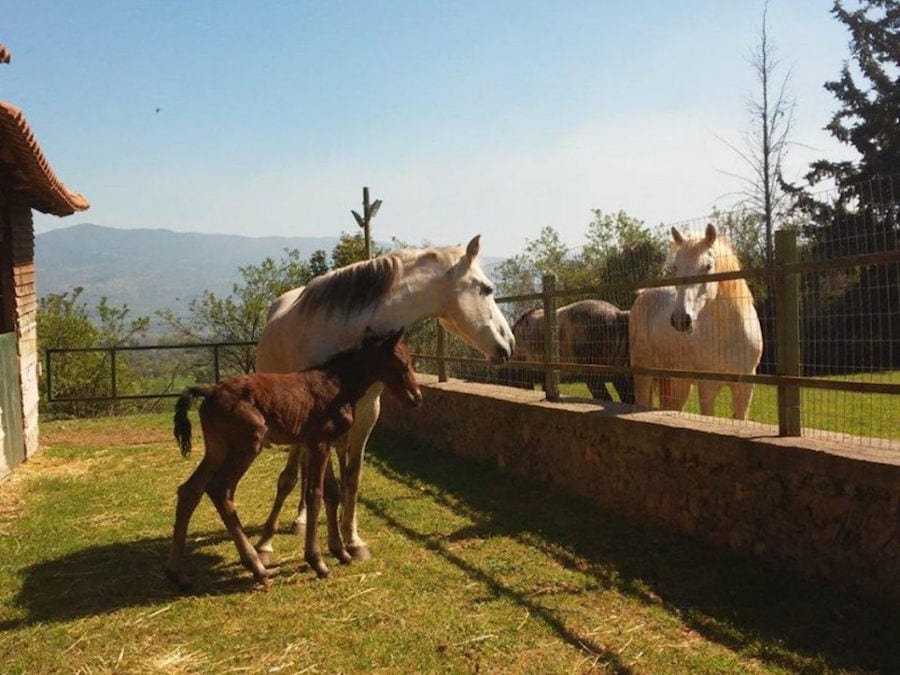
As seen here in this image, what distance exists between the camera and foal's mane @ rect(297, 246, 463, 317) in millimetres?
4902

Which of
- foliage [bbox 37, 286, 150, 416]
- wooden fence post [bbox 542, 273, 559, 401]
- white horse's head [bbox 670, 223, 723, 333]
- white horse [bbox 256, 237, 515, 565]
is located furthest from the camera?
foliage [bbox 37, 286, 150, 416]

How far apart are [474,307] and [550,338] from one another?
1827 millimetres

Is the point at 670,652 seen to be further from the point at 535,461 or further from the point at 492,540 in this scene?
the point at 535,461

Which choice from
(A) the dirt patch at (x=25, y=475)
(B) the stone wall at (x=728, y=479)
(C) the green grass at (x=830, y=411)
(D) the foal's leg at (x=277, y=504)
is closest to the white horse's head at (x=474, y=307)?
(B) the stone wall at (x=728, y=479)

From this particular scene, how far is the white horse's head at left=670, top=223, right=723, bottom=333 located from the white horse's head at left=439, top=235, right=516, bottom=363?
124 centimetres

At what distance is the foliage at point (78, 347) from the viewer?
1867 centimetres

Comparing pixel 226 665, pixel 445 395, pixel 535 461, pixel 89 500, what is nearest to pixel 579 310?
pixel 445 395

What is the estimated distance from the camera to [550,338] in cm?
674

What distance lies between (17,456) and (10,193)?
3.31 meters

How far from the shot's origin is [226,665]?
3309mm

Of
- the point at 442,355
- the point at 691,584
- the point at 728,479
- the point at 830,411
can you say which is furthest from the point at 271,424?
the point at 830,411

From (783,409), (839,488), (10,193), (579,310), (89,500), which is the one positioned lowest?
(89,500)

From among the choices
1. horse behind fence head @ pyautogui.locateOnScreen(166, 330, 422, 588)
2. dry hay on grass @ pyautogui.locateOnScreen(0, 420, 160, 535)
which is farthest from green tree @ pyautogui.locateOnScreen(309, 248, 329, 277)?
horse behind fence head @ pyautogui.locateOnScreen(166, 330, 422, 588)

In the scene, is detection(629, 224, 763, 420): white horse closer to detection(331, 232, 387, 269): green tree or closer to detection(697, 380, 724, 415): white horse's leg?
detection(697, 380, 724, 415): white horse's leg
